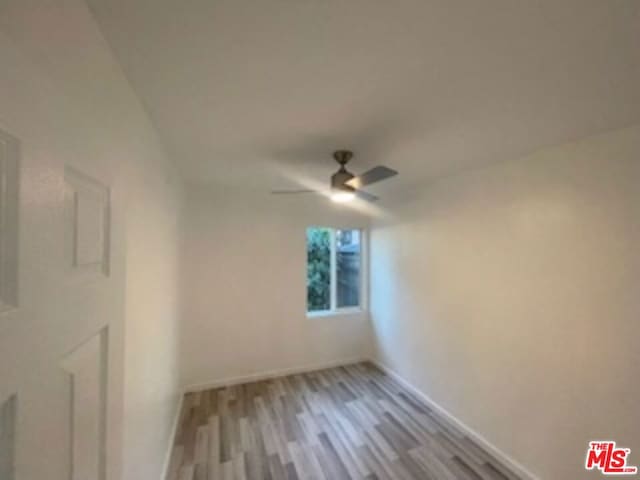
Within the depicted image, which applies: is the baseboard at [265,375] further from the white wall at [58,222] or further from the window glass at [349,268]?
the white wall at [58,222]

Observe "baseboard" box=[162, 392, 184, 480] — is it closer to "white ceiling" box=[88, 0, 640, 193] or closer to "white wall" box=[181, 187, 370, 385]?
"white wall" box=[181, 187, 370, 385]

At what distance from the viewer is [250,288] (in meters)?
3.54

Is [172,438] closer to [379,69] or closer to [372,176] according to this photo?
[372,176]

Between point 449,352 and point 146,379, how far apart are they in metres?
2.51

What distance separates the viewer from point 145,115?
4.90 feet

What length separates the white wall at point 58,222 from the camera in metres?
0.42

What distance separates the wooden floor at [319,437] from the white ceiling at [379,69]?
93.2 inches

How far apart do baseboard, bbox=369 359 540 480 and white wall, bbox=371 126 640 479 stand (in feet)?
0.15

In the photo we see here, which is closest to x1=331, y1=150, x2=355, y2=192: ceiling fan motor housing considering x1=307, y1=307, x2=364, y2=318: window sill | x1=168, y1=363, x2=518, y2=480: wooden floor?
x1=168, y1=363, x2=518, y2=480: wooden floor

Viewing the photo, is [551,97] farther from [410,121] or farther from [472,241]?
[472,241]

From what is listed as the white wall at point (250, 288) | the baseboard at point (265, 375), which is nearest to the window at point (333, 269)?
the white wall at point (250, 288)

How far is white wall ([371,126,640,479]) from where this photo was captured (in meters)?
1.65

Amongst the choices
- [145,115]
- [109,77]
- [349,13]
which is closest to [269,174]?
[145,115]

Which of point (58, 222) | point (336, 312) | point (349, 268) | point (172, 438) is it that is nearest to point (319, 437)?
point (172, 438)
